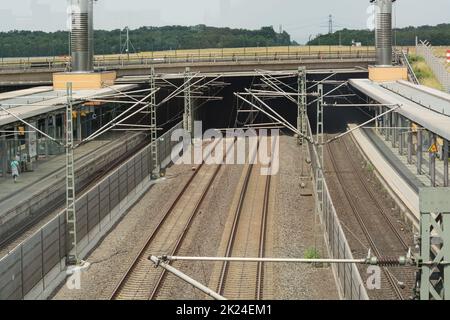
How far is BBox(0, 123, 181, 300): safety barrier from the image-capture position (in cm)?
1531

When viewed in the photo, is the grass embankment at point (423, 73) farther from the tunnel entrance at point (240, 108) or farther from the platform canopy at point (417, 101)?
the platform canopy at point (417, 101)

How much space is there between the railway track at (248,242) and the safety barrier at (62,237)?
15.2ft

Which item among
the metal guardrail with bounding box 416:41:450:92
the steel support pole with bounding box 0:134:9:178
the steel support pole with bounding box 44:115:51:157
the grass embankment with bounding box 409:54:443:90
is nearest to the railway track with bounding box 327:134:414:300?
the steel support pole with bounding box 0:134:9:178

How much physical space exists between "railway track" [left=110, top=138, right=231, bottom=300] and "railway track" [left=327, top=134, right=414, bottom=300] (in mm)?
6262

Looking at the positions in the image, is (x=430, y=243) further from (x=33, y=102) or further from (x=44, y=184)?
(x=33, y=102)

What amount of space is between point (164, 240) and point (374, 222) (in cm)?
795

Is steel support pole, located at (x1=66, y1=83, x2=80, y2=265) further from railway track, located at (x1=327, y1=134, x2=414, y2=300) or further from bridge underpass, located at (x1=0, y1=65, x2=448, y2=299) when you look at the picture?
railway track, located at (x1=327, y1=134, x2=414, y2=300)

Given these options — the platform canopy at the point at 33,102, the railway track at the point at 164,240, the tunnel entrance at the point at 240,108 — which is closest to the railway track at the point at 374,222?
the railway track at the point at 164,240

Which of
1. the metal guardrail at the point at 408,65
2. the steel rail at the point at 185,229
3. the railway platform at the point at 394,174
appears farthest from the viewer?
the metal guardrail at the point at 408,65

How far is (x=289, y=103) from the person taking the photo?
224 ft

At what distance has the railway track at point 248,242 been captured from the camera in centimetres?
1781

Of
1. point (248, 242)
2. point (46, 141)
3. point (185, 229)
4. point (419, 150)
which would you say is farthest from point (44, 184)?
point (419, 150)
